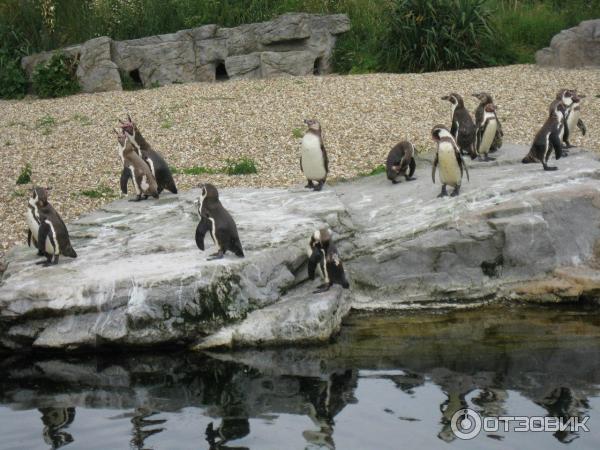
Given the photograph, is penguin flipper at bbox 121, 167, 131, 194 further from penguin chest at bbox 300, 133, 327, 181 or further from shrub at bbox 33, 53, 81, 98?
shrub at bbox 33, 53, 81, 98

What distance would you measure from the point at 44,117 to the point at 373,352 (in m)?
10.2

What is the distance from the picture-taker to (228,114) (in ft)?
49.2

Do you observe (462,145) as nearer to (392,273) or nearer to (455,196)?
(455,196)

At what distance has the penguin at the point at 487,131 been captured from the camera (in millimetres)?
10273

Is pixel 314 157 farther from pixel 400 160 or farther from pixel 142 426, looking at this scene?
pixel 142 426

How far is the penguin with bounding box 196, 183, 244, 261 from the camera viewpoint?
304 inches

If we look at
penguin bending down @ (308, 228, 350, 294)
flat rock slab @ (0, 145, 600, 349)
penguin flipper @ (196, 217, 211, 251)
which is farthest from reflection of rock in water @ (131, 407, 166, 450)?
penguin bending down @ (308, 228, 350, 294)

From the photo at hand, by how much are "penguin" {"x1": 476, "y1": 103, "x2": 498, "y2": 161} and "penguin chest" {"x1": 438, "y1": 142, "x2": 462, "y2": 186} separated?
141 cm

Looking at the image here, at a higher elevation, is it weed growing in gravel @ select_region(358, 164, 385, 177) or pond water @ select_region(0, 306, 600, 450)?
weed growing in gravel @ select_region(358, 164, 385, 177)

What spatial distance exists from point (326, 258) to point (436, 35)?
10.4 meters

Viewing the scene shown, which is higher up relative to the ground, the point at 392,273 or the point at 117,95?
the point at 117,95

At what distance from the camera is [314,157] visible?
9.77 meters

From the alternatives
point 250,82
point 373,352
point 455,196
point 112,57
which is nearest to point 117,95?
point 112,57

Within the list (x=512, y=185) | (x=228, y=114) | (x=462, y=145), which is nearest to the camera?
(x=512, y=185)
